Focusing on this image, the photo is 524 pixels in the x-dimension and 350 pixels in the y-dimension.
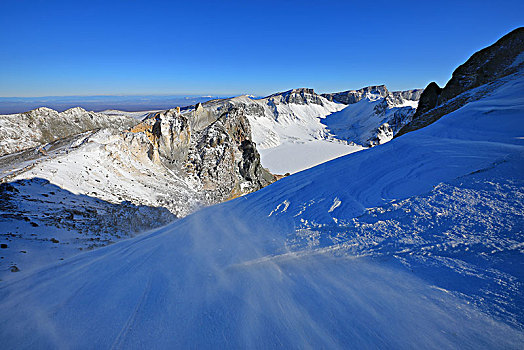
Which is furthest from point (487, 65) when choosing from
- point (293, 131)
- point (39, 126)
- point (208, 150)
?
point (293, 131)

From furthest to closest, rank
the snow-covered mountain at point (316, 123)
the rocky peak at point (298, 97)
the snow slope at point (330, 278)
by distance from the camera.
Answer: the rocky peak at point (298, 97), the snow-covered mountain at point (316, 123), the snow slope at point (330, 278)

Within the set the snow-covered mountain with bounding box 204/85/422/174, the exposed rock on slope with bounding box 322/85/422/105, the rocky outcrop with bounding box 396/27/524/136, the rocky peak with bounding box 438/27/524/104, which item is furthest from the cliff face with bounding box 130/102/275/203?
the exposed rock on slope with bounding box 322/85/422/105

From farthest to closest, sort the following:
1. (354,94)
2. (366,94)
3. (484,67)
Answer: (354,94), (366,94), (484,67)

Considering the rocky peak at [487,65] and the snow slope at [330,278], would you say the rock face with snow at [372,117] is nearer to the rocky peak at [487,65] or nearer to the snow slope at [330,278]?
the rocky peak at [487,65]

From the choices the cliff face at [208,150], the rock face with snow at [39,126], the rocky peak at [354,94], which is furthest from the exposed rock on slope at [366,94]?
the rock face with snow at [39,126]

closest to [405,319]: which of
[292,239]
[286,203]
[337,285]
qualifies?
[337,285]

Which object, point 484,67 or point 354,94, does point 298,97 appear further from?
A: point 484,67
